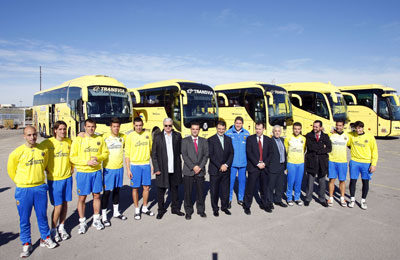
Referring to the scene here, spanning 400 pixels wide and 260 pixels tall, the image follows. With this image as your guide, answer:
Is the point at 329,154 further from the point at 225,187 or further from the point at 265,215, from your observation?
the point at 225,187

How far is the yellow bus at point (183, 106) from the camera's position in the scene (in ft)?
41.5

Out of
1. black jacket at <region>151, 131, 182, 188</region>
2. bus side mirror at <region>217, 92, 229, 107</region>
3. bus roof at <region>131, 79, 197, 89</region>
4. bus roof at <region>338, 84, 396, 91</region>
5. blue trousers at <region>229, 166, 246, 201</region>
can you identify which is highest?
bus roof at <region>338, 84, 396, 91</region>

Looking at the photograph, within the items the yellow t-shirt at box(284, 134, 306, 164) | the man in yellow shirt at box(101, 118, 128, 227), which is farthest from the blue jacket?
the man in yellow shirt at box(101, 118, 128, 227)

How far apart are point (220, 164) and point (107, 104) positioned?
8494 mm

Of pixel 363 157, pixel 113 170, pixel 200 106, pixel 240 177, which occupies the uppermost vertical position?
pixel 200 106

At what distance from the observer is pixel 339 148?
5.66 meters

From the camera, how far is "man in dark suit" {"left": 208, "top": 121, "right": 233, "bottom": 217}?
5.18 metres

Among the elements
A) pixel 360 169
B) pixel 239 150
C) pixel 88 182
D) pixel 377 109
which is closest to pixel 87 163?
pixel 88 182

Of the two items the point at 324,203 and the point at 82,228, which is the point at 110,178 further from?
the point at 324,203

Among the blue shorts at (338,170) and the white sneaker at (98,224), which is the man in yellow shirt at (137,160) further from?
the blue shorts at (338,170)

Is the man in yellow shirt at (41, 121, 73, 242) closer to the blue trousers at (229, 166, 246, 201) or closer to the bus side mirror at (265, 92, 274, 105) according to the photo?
the blue trousers at (229, 166, 246, 201)

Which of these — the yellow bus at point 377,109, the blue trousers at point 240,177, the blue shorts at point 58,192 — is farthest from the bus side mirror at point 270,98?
the blue shorts at point 58,192

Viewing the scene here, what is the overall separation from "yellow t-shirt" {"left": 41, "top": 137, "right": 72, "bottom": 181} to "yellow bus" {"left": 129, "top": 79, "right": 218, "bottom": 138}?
8427 mm

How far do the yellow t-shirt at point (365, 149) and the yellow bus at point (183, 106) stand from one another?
7817 millimetres
